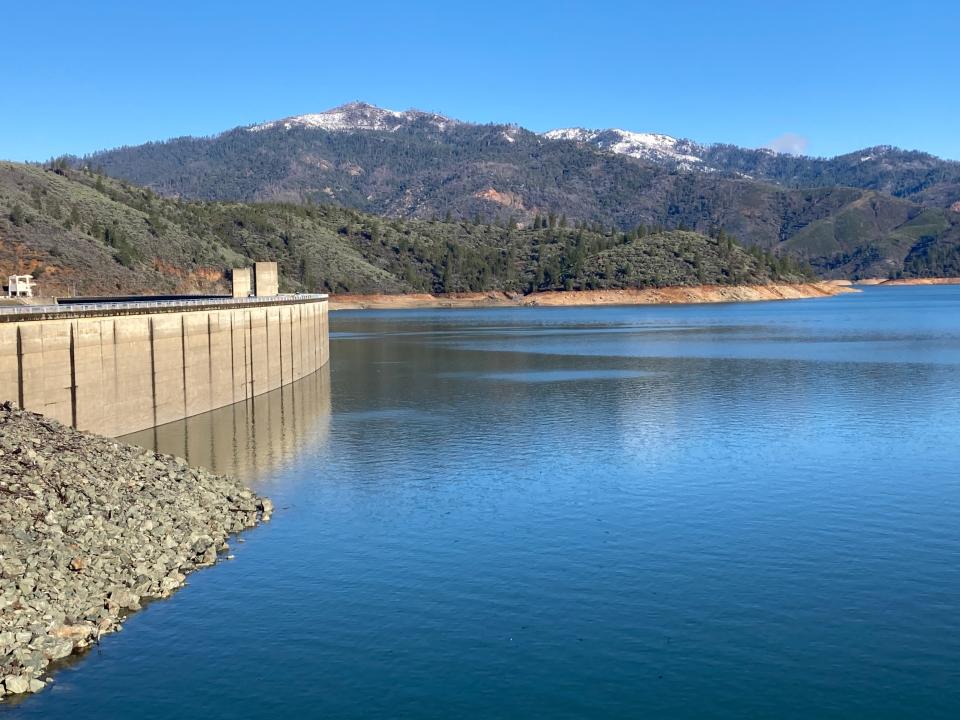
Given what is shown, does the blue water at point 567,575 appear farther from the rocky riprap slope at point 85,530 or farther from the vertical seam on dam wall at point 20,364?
the vertical seam on dam wall at point 20,364

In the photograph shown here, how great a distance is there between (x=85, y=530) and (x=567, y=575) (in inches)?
619

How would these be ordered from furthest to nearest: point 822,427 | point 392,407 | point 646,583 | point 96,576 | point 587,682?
1. point 392,407
2. point 822,427
3. point 646,583
4. point 96,576
5. point 587,682

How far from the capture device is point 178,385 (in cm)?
6638

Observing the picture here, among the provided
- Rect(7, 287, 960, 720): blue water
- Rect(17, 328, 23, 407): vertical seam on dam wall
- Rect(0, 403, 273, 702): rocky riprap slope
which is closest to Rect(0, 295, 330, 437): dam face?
Rect(17, 328, 23, 407): vertical seam on dam wall

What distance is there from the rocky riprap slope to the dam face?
5.27 m

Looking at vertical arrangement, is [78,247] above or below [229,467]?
above

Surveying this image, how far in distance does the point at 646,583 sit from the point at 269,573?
40.8 feet

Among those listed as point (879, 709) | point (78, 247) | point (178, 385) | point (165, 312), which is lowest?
point (879, 709)

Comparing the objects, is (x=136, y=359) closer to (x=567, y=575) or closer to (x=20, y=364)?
(x=20, y=364)

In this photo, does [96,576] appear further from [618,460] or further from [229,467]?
[618,460]

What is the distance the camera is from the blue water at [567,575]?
24.8 metres

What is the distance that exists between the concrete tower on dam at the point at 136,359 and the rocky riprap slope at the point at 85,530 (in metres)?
5.16

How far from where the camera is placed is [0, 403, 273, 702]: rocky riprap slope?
26.4 m

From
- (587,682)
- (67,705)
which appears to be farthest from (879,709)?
(67,705)
